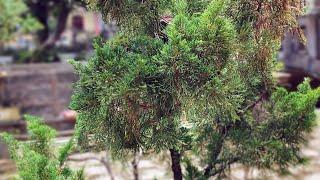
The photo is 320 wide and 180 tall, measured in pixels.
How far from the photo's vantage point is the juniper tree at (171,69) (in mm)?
2850

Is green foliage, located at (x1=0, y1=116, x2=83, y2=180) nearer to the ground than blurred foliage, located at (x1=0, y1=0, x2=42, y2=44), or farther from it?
nearer to the ground

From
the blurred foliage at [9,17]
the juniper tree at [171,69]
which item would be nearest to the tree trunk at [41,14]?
the blurred foliage at [9,17]

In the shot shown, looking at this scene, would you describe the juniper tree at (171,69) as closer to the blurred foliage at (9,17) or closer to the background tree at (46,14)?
the blurred foliage at (9,17)

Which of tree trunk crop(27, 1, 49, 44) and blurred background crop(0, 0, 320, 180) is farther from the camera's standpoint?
tree trunk crop(27, 1, 49, 44)

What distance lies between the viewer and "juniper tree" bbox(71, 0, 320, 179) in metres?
2.85

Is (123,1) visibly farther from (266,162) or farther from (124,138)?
(266,162)

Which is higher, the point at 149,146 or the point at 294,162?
the point at 149,146

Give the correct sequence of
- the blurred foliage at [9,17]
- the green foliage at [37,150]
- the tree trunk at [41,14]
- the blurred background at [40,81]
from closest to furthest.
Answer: the green foliage at [37,150], the blurred background at [40,81], the blurred foliage at [9,17], the tree trunk at [41,14]

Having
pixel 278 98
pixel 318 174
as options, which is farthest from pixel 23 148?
pixel 318 174

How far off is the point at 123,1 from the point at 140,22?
0.20 meters

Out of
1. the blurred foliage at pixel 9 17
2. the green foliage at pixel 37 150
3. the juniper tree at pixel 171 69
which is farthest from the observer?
the blurred foliage at pixel 9 17

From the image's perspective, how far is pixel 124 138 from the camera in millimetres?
3223

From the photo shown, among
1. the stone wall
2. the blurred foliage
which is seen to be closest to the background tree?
the stone wall

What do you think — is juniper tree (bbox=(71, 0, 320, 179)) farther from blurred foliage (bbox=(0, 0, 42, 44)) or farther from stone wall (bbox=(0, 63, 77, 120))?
stone wall (bbox=(0, 63, 77, 120))
